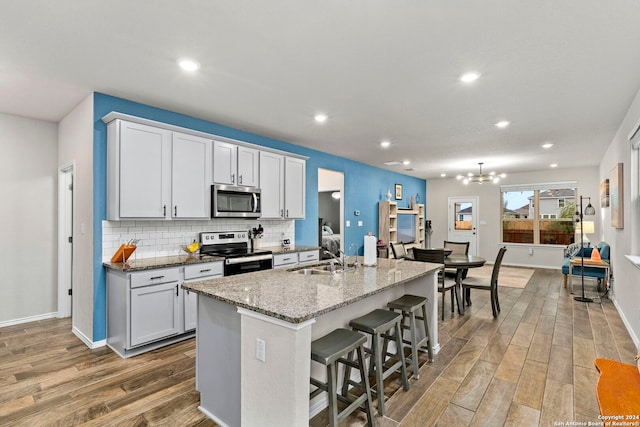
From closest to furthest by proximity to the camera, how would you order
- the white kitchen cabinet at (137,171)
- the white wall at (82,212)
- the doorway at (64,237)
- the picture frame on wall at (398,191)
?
1. the white kitchen cabinet at (137,171)
2. the white wall at (82,212)
3. the doorway at (64,237)
4. the picture frame on wall at (398,191)

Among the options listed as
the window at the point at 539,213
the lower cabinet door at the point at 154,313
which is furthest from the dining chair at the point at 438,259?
the window at the point at 539,213

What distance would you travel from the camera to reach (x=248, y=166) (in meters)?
4.40

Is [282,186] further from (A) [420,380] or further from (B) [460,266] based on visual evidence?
(A) [420,380]

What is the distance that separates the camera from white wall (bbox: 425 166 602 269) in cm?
792

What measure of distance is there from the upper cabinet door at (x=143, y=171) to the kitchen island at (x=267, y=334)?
1.52 metres

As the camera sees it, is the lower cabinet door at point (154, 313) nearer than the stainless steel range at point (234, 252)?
Yes

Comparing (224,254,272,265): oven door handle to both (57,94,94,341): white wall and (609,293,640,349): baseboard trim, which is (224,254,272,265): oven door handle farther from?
(609,293,640,349): baseboard trim

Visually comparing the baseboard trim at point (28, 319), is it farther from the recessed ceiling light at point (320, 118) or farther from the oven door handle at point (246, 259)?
the recessed ceiling light at point (320, 118)

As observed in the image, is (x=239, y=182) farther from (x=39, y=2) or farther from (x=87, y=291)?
(x=39, y=2)

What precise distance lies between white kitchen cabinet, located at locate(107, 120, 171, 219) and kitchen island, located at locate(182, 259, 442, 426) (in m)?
1.53

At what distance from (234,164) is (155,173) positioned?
1.00m

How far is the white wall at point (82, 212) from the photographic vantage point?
3.37 m

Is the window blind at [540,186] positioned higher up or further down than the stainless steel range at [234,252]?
higher up

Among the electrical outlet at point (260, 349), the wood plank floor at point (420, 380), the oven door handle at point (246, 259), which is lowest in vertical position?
the wood plank floor at point (420, 380)
